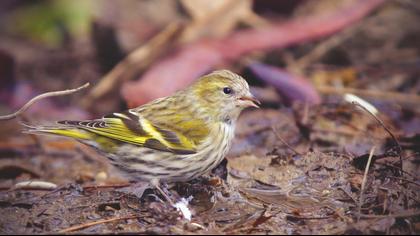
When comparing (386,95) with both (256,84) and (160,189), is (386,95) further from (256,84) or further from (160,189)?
(160,189)

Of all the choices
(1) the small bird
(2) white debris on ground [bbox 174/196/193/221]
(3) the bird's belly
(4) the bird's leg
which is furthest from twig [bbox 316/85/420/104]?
(2) white debris on ground [bbox 174/196/193/221]

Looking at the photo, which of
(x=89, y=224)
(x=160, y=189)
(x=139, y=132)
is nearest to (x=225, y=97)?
(x=139, y=132)

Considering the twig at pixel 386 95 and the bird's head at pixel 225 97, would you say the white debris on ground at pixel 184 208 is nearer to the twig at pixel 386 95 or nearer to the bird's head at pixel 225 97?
the bird's head at pixel 225 97

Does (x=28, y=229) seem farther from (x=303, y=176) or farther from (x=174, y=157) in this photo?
(x=303, y=176)

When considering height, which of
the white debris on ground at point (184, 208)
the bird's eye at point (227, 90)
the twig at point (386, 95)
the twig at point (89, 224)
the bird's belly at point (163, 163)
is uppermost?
the twig at point (386, 95)

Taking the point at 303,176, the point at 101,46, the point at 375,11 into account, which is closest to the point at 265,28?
the point at 375,11

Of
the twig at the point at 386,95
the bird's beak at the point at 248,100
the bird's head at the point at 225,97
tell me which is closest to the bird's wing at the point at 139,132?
the bird's head at the point at 225,97
